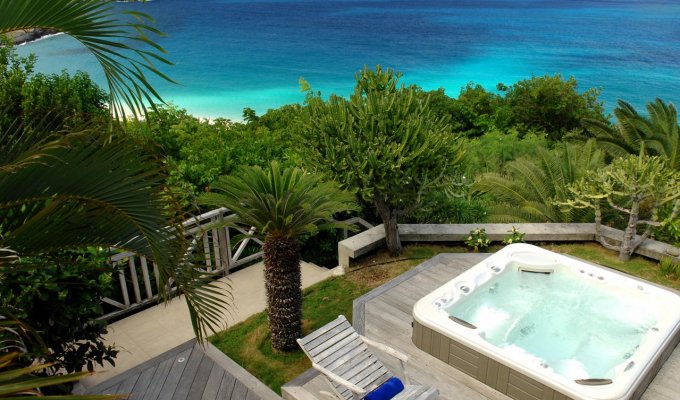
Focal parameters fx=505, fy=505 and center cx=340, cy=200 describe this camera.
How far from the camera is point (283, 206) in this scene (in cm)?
536

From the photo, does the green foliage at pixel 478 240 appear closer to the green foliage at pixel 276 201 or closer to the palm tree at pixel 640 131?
the green foliage at pixel 276 201

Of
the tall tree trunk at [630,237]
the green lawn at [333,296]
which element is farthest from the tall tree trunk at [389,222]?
the tall tree trunk at [630,237]

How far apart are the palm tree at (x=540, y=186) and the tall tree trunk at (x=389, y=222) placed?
248 centimetres

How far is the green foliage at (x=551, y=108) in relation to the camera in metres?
23.3

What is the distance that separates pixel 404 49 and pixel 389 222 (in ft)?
207

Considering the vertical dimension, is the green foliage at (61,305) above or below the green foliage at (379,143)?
below

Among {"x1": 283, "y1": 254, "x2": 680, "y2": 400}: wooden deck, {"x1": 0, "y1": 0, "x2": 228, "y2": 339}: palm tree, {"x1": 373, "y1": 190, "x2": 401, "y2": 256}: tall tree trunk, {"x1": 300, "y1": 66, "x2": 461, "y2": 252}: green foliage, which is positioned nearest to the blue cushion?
{"x1": 283, "y1": 254, "x2": 680, "y2": 400}: wooden deck

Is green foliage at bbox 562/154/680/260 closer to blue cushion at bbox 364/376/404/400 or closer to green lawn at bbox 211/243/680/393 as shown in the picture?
green lawn at bbox 211/243/680/393

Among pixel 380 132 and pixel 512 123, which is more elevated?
pixel 380 132

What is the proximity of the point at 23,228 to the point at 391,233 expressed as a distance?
5.83 metres

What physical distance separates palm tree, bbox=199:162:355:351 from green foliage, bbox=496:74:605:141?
19.9 m

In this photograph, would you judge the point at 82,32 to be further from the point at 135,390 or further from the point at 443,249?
the point at 443,249

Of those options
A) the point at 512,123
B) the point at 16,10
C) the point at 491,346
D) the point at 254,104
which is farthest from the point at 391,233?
the point at 254,104

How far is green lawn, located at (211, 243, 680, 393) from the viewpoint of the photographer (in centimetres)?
580
